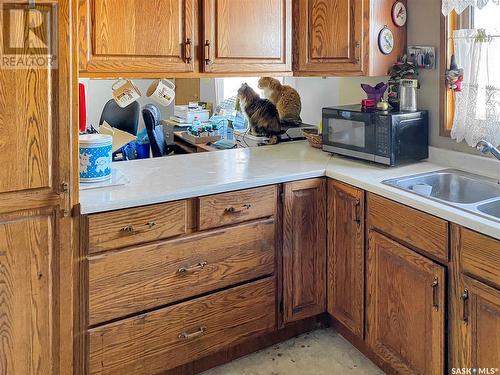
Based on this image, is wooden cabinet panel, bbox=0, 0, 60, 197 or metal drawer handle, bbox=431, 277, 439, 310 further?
metal drawer handle, bbox=431, 277, 439, 310

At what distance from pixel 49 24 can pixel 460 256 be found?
5.07 ft

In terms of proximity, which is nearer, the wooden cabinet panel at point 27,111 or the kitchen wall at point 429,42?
the wooden cabinet panel at point 27,111

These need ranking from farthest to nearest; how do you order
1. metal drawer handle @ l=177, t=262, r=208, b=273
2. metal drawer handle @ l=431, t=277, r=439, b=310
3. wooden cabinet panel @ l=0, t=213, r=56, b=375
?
metal drawer handle @ l=177, t=262, r=208, b=273 → metal drawer handle @ l=431, t=277, r=439, b=310 → wooden cabinet panel @ l=0, t=213, r=56, b=375

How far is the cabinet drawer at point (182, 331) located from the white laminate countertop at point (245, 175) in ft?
1.52

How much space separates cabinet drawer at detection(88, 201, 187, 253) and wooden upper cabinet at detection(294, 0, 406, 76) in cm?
110

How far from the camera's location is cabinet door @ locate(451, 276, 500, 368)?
4.84 ft

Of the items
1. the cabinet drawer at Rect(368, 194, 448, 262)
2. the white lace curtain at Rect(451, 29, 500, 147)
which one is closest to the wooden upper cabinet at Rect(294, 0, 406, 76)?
the white lace curtain at Rect(451, 29, 500, 147)

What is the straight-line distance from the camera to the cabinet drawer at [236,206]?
1.92m

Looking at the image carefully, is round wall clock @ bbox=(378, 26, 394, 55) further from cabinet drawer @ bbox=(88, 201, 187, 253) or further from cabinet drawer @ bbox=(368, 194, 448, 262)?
cabinet drawer @ bbox=(88, 201, 187, 253)

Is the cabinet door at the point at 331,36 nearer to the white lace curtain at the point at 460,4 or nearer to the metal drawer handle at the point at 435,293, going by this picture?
the white lace curtain at the point at 460,4

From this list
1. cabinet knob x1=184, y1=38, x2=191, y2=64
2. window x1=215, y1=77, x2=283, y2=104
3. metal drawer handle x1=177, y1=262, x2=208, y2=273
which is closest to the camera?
metal drawer handle x1=177, y1=262, x2=208, y2=273

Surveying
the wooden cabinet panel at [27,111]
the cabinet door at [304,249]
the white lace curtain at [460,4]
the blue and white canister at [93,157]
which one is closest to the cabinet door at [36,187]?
the wooden cabinet panel at [27,111]

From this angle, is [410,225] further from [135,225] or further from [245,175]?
[135,225]

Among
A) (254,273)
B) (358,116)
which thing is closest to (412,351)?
(254,273)
